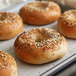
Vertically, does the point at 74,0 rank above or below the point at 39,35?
above

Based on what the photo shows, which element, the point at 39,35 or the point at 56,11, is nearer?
the point at 39,35

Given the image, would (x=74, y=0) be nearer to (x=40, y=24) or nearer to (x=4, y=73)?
(x=40, y=24)

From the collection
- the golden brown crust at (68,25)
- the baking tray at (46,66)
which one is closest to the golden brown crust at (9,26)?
the baking tray at (46,66)

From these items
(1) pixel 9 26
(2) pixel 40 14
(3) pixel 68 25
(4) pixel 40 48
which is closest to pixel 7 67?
(4) pixel 40 48

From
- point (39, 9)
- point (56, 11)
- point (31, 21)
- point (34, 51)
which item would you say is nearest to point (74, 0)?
point (56, 11)

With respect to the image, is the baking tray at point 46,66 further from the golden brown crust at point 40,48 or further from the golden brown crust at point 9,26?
the golden brown crust at point 9,26

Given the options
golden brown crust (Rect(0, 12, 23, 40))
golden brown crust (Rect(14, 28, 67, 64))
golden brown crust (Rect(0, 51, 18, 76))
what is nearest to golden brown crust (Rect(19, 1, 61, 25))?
golden brown crust (Rect(0, 12, 23, 40))

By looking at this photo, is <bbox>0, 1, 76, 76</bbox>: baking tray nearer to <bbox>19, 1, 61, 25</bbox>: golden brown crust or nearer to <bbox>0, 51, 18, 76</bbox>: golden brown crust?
<bbox>0, 51, 18, 76</bbox>: golden brown crust
